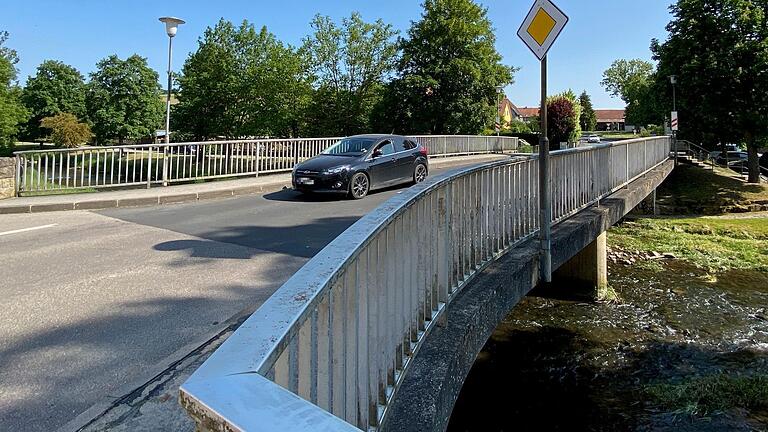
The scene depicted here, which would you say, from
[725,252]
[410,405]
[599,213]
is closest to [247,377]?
[410,405]

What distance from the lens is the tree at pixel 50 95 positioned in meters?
72.6

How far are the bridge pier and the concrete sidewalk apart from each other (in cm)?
767

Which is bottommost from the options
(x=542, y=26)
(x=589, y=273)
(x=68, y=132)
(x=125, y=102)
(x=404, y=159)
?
(x=589, y=273)

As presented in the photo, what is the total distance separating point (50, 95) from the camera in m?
74.0

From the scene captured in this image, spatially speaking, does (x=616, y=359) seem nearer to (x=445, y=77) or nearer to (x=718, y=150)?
(x=445, y=77)

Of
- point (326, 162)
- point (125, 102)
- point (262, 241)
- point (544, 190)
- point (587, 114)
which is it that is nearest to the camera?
point (544, 190)

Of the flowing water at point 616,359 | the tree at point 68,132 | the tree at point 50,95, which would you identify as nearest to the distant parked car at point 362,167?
the flowing water at point 616,359

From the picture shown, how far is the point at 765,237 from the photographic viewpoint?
19719 millimetres

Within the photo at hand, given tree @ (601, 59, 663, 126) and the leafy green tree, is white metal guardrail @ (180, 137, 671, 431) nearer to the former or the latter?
the leafy green tree

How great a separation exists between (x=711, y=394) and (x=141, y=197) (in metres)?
11.3

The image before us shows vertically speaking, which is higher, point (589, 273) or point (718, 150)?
point (718, 150)

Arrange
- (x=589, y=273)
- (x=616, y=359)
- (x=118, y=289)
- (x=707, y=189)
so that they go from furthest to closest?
1. (x=707, y=189)
2. (x=589, y=273)
3. (x=616, y=359)
4. (x=118, y=289)

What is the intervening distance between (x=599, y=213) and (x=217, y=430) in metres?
8.63

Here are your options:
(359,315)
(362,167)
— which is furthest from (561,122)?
(359,315)
